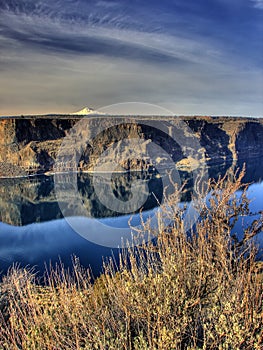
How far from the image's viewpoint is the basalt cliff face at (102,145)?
77.7m

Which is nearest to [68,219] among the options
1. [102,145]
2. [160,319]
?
[160,319]

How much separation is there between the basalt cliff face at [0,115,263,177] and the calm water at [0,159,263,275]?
14.7 metres

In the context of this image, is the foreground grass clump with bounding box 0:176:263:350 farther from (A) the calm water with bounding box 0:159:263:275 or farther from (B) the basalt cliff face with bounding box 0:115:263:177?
(B) the basalt cliff face with bounding box 0:115:263:177

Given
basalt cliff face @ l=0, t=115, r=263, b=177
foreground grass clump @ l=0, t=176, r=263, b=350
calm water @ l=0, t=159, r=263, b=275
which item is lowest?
calm water @ l=0, t=159, r=263, b=275

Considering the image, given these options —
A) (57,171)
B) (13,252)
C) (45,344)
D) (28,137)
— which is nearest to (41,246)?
(13,252)

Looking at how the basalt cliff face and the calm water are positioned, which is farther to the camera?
the basalt cliff face

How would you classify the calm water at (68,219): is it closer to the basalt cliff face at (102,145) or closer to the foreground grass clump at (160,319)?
the foreground grass clump at (160,319)

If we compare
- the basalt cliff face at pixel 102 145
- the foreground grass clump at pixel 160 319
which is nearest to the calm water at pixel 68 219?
the foreground grass clump at pixel 160 319

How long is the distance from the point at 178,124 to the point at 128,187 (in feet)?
162

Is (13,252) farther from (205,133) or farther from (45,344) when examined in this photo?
(205,133)

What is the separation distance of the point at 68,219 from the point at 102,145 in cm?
5064

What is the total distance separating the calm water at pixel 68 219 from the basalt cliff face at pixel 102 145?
1468cm

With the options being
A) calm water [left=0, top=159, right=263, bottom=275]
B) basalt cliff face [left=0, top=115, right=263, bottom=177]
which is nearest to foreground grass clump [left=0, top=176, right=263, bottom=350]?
calm water [left=0, top=159, right=263, bottom=275]

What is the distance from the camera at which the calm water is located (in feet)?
74.0
